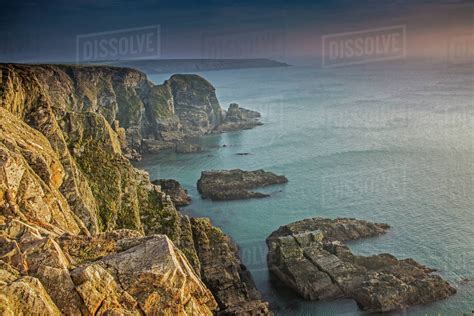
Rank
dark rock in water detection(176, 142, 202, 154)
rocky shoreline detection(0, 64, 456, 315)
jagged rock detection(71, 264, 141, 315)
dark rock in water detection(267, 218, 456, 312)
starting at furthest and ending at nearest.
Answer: dark rock in water detection(176, 142, 202, 154), dark rock in water detection(267, 218, 456, 312), rocky shoreline detection(0, 64, 456, 315), jagged rock detection(71, 264, 141, 315)

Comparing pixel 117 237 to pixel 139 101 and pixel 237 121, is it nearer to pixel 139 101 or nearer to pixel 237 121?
pixel 139 101

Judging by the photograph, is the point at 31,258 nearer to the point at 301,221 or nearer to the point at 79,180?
the point at 79,180

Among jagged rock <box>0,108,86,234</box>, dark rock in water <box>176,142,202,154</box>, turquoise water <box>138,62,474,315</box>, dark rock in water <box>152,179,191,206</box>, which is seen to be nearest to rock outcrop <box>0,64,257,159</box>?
dark rock in water <box>176,142,202,154</box>

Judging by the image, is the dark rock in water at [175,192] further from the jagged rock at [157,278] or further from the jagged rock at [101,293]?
the jagged rock at [101,293]

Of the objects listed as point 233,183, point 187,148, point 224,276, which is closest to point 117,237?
point 224,276

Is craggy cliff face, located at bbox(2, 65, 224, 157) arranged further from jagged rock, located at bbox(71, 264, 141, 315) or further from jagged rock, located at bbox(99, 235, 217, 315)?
jagged rock, located at bbox(71, 264, 141, 315)
